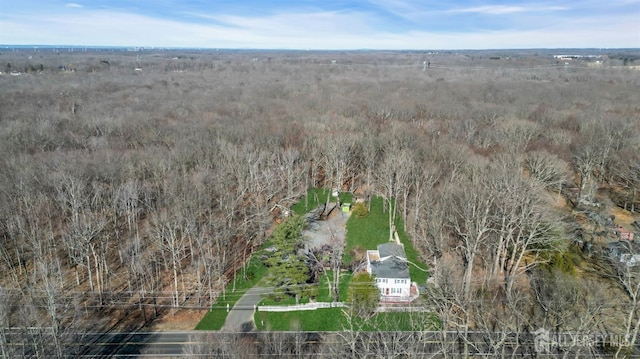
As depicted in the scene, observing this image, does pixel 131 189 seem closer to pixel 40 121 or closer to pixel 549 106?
pixel 40 121

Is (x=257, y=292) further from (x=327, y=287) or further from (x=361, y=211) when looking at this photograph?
(x=361, y=211)

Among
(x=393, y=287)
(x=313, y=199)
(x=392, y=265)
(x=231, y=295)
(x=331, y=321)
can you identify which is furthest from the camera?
(x=313, y=199)

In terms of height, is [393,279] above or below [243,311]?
above

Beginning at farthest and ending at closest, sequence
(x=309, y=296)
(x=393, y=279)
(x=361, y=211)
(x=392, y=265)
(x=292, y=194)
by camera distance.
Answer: (x=292, y=194) → (x=361, y=211) → (x=392, y=265) → (x=309, y=296) → (x=393, y=279)

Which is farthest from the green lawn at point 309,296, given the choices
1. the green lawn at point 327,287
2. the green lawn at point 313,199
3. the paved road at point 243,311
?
the green lawn at point 313,199

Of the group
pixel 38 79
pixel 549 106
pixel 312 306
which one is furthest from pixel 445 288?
pixel 38 79

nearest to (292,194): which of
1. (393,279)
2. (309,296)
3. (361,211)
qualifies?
(361,211)

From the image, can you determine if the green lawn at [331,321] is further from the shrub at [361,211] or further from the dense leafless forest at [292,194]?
the shrub at [361,211]
